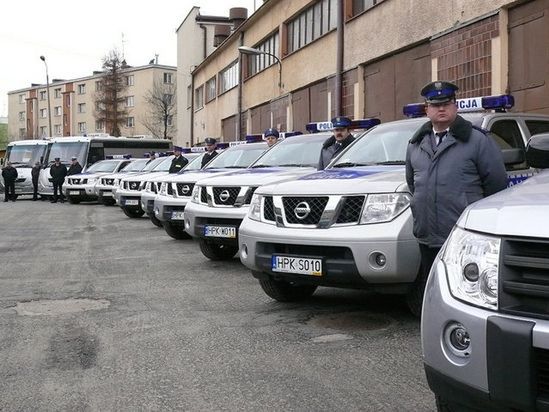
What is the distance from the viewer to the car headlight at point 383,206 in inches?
199

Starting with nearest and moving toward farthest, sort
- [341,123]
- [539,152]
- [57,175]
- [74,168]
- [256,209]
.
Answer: [539,152], [256,209], [341,123], [74,168], [57,175]

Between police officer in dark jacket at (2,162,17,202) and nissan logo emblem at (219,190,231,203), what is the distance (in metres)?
21.5

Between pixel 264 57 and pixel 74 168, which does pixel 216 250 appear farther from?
pixel 264 57

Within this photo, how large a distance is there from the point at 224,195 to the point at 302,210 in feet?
9.11

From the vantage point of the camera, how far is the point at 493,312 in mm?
2484

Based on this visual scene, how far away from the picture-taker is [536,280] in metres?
2.42

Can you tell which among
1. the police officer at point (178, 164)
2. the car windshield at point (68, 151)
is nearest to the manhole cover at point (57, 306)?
the police officer at point (178, 164)

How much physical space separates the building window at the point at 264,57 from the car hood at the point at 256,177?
22.5m

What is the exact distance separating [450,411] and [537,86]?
11504 millimetres

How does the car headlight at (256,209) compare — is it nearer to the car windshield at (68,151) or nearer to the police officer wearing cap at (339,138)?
the police officer wearing cap at (339,138)

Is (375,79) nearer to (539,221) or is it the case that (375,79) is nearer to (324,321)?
(324,321)

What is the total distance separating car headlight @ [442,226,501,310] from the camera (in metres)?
2.54

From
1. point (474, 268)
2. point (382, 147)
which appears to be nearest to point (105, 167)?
point (382, 147)

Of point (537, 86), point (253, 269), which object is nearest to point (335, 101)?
point (537, 86)
